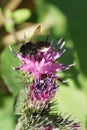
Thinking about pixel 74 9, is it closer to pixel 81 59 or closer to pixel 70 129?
pixel 81 59

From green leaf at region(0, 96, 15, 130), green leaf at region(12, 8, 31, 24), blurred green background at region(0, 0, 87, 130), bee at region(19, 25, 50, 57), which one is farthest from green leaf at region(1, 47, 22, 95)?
bee at region(19, 25, 50, 57)

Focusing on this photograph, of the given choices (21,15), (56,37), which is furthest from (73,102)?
(21,15)

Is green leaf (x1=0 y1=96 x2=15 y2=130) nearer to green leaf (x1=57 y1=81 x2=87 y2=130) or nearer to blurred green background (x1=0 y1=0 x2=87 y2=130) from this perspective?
blurred green background (x1=0 y1=0 x2=87 y2=130)

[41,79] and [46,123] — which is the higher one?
[41,79]

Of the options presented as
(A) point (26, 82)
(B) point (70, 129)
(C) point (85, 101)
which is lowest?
(B) point (70, 129)

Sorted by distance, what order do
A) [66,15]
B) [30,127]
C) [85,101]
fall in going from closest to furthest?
1. [30,127]
2. [85,101]
3. [66,15]

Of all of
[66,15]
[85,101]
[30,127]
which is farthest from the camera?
[66,15]

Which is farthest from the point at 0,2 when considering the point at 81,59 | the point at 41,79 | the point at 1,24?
the point at 41,79

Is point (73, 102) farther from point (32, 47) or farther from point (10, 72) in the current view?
point (32, 47)

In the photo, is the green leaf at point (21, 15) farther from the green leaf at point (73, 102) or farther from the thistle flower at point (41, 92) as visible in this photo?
the thistle flower at point (41, 92)
